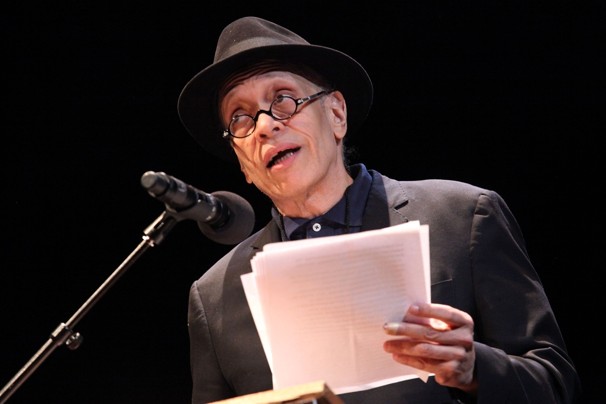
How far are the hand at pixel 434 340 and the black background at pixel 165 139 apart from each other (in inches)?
65.5

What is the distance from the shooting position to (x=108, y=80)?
3.75 metres

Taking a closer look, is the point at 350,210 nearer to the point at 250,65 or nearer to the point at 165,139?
the point at 250,65

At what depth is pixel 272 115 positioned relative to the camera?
2.60 m

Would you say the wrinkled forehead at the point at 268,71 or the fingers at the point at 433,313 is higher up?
the wrinkled forehead at the point at 268,71

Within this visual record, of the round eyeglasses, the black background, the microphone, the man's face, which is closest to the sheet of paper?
the microphone

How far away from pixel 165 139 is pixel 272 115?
4.34 ft

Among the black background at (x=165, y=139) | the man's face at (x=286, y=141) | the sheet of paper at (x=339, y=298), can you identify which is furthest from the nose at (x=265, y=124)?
the black background at (x=165, y=139)

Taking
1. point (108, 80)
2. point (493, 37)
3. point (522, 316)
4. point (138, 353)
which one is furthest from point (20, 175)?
point (522, 316)

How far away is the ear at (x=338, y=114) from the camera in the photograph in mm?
2805

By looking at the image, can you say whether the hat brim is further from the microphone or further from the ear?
the microphone

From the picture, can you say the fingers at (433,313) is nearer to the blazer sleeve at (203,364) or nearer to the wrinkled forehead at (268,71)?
the blazer sleeve at (203,364)

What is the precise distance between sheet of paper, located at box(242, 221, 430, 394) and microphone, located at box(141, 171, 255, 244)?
0.14m

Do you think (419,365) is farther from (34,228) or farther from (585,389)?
(34,228)

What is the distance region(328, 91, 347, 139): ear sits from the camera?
2.80m
